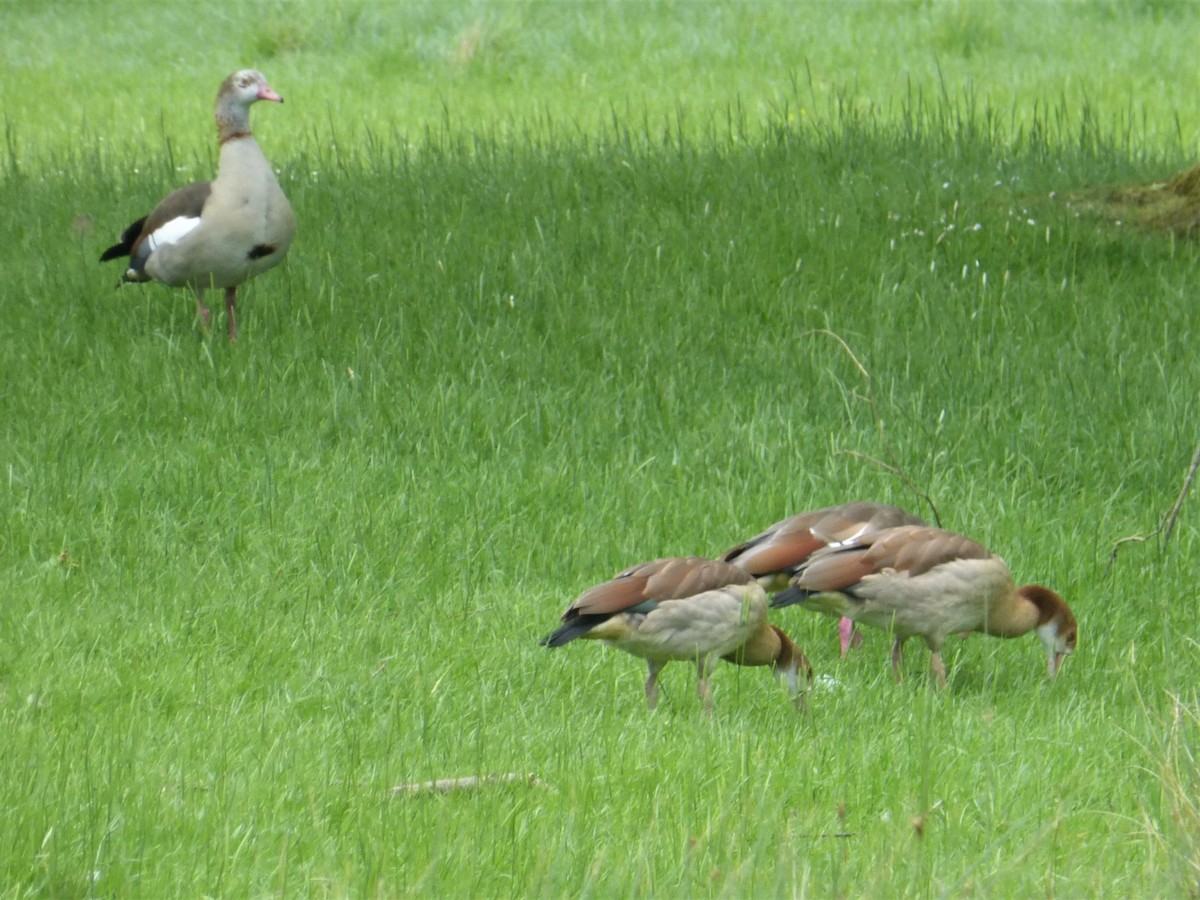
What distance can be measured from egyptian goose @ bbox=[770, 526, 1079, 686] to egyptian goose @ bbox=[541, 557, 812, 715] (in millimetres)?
181

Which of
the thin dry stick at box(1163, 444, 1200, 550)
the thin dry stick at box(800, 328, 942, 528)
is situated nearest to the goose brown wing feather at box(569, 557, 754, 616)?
the thin dry stick at box(800, 328, 942, 528)

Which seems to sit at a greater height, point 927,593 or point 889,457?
point 927,593

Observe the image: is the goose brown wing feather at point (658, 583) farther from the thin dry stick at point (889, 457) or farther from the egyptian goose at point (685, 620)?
the thin dry stick at point (889, 457)

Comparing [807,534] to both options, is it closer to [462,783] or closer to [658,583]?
[658,583]

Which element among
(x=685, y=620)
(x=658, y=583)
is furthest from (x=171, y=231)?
(x=685, y=620)

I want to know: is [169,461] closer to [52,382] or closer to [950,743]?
[52,382]

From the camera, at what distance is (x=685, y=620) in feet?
16.3

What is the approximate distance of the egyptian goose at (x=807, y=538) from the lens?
568 cm

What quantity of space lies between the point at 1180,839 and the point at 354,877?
180 centimetres

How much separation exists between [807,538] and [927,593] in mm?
547

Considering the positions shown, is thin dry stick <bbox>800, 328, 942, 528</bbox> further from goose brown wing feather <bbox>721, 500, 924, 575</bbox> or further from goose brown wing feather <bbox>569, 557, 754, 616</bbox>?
goose brown wing feather <bbox>569, 557, 754, 616</bbox>

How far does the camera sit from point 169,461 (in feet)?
23.5

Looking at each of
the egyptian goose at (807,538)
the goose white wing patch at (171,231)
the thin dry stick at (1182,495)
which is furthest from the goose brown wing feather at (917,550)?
the goose white wing patch at (171,231)

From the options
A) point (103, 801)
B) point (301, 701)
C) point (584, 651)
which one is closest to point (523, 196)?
point (584, 651)
